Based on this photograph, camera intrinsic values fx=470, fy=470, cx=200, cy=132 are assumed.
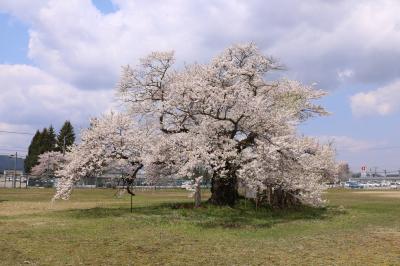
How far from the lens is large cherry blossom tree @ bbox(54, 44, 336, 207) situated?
1008 inches

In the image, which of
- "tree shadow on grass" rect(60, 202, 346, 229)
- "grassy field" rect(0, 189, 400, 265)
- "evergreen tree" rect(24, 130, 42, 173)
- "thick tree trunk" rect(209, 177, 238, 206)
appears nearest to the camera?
"grassy field" rect(0, 189, 400, 265)

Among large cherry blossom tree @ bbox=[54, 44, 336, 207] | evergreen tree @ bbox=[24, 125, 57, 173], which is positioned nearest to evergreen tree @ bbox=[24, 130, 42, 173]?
evergreen tree @ bbox=[24, 125, 57, 173]

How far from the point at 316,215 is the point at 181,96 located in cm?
1101

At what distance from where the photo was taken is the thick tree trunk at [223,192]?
29.5 m

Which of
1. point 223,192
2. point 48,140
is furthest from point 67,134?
point 223,192

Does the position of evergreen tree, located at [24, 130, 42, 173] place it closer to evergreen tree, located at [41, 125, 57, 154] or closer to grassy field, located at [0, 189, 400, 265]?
evergreen tree, located at [41, 125, 57, 154]

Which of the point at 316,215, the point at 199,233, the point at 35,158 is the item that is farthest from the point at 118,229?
the point at 35,158

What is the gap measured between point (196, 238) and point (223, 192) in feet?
38.1

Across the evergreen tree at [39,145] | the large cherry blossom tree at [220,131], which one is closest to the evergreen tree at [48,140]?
the evergreen tree at [39,145]

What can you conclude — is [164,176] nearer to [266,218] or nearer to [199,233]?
[266,218]

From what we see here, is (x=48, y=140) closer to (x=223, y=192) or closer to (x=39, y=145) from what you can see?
(x=39, y=145)

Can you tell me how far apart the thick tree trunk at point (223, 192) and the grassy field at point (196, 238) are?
166 centimetres

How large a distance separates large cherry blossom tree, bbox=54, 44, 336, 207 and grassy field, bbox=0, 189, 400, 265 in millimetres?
2394

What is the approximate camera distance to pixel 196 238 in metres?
18.2
